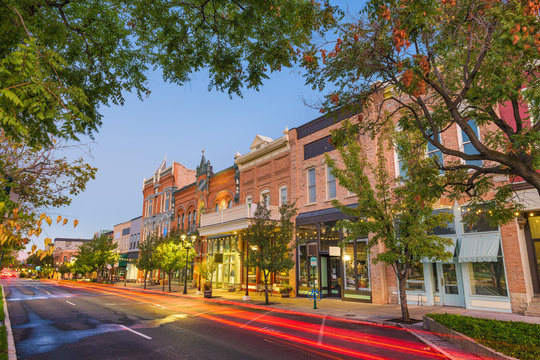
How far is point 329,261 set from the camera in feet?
73.4

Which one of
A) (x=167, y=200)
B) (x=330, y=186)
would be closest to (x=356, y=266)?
(x=330, y=186)

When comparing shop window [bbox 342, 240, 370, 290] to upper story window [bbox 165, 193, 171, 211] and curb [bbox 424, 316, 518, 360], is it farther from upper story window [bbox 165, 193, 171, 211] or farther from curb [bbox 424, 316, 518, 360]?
upper story window [bbox 165, 193, 171, 211]

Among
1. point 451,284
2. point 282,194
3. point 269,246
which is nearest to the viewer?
point 451,284

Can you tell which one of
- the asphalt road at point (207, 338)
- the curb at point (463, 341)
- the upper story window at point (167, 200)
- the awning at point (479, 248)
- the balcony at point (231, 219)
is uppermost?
the upper story window at point (167, 200)

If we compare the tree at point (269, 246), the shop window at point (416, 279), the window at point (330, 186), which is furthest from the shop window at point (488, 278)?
the window at point (330, 186)

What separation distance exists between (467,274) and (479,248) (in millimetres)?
1402

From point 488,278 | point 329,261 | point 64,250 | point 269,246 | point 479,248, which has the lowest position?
point 488,278

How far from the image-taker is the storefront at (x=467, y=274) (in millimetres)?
13984

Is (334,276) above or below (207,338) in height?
above

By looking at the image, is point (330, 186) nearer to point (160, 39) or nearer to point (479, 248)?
point (479, 248)

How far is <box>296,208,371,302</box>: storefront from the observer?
19.2 m

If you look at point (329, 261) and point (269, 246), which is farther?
point (329, 261)

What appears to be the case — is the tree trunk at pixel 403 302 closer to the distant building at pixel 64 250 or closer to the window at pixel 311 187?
the window at pixel 311 187

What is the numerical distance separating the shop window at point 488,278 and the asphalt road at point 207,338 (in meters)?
5.99
